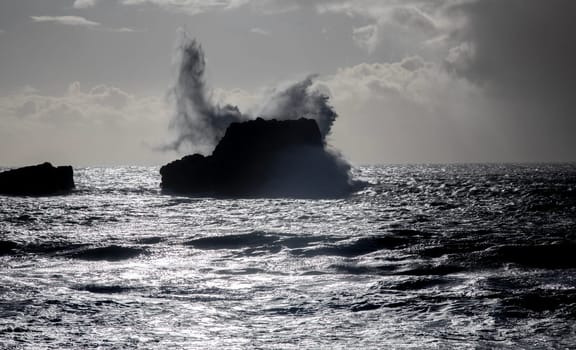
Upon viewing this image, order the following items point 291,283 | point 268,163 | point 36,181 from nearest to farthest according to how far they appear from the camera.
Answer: point 291,283
point 268,163
point 36,181

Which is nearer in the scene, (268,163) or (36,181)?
(268,163)

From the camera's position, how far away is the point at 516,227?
104 ft

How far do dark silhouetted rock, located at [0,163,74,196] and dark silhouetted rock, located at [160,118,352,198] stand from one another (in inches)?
581

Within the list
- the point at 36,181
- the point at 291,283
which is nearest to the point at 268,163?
the point at 36,181

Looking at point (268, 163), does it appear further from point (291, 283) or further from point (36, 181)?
point (291, 283)

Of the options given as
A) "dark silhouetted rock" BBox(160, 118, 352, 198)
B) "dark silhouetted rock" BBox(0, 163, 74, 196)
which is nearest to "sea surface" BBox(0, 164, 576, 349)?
"dark silhouetted rock" BBox(160, 118, 352, 198)

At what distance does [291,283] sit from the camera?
1847cm

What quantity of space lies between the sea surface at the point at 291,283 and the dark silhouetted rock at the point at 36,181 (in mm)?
39892

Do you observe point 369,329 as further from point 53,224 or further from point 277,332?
point 53,224

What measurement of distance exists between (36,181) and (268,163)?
28.6m

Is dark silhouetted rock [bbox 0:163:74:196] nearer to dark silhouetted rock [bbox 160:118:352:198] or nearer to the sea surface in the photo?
dark silhouetted rock [bbox 160:118:352:198]

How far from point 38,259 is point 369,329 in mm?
15489

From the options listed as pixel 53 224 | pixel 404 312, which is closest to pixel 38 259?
pixel 53 224

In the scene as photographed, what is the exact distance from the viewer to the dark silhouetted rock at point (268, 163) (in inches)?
2889
